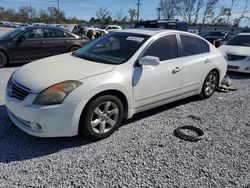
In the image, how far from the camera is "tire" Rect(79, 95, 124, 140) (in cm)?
316

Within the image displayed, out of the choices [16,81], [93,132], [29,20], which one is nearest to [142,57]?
[93,132]

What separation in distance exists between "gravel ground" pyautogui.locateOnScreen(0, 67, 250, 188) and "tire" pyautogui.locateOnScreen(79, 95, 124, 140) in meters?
0.15

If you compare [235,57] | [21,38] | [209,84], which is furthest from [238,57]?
[21,38]

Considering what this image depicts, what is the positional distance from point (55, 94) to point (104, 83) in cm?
65

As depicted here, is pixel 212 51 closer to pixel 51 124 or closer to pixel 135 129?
pixel 135 129

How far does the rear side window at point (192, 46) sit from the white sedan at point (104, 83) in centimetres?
2

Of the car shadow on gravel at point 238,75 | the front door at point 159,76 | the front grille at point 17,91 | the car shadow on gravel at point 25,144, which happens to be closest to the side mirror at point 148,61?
the front door at point 159,76

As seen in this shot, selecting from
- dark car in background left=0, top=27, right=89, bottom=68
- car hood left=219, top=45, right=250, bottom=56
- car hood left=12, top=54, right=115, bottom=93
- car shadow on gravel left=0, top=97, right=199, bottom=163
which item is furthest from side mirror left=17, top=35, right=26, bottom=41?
car hood left=219, top=45, right=250, bottom=56

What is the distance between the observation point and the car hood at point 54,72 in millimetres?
3059

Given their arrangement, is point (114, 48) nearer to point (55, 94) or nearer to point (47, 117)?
point (55, 94)

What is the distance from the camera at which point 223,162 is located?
303cm

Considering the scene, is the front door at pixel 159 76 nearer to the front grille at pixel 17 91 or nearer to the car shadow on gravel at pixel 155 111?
the car shadow on gravel at pixel 155 111

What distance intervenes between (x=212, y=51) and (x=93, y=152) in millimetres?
3557

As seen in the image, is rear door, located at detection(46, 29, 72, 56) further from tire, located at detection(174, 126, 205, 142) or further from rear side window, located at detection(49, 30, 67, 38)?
tire, located at detection(174, 126, 205, 142)
